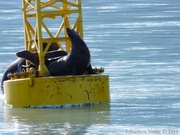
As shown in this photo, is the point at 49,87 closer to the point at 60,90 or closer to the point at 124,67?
the point at 60,90

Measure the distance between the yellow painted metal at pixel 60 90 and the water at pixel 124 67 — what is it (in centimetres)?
30

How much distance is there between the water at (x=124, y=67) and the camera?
33.5 m

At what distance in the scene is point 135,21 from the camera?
210ft

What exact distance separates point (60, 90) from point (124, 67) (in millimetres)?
10224

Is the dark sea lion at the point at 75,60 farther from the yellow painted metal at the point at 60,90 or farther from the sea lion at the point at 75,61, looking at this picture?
the yellow painted metal at the point at 60,90

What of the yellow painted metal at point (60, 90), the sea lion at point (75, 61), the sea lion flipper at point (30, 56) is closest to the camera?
the yellow painted metal at point (60, 90)

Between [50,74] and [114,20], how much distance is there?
2818 cm

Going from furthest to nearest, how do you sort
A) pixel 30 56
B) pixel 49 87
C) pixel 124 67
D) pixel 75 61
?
pixel 124 67, pixel 30 56, pixel 75 61, pixel 49 87

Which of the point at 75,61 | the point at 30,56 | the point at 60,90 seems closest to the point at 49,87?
the point at 60,90

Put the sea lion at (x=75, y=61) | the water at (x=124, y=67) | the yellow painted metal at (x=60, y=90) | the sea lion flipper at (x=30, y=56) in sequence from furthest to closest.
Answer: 1. the sea lion flipper at (x=30, y=56)
2. the sea lion at (x=75, y=61)
3. the yellow painted metal at (x=60, y=90)
4. the water at (x=124, y=67)

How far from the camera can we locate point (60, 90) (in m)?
36.2

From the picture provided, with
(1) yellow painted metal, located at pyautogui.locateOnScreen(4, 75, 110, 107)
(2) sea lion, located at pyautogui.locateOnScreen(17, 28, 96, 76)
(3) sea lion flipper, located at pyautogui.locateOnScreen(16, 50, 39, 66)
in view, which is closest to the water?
(1) yellow painted metal, located at pyautogui.locateOnScreen(4, 75, 110, 107)

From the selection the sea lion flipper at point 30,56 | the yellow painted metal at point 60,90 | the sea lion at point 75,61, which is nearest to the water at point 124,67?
the yellow painted metal at point 60,90

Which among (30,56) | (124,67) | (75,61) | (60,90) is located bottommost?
(60,90)
